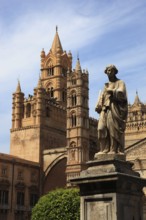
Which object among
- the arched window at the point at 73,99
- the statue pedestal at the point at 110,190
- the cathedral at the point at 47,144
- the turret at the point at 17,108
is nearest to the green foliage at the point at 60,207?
the cathedral at the point at 47,144

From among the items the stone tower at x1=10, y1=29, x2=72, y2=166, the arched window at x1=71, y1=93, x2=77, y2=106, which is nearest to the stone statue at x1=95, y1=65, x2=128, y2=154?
the arched window at x1=71, y1=93, x2=77, y2=106

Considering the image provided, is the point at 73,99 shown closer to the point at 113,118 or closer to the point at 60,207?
the point at 60,207

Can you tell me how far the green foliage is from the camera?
4034 cm

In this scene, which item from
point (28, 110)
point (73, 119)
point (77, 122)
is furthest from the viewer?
point (28, 110)

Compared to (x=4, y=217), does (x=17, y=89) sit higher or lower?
higher

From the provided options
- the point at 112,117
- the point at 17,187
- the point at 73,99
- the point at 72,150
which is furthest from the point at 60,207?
the point at 112,117

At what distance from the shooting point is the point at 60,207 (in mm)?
41062

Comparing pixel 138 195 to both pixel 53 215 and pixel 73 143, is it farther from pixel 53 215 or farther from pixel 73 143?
pixel 73 143

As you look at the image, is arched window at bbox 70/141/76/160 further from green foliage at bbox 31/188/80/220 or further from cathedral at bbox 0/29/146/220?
green foliage at bbox 31/188/80/220

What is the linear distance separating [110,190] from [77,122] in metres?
53.2

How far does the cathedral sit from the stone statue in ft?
141

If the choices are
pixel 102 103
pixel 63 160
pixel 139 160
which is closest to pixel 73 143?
pixel 63 160

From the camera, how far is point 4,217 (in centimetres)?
5831

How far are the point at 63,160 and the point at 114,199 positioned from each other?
192ft
